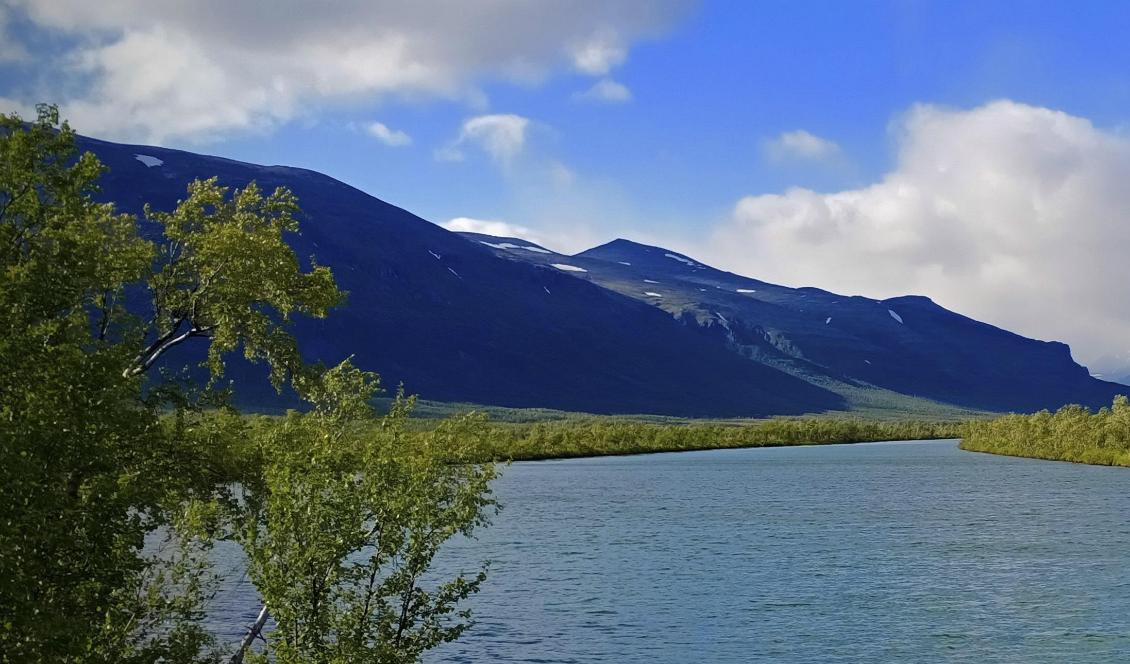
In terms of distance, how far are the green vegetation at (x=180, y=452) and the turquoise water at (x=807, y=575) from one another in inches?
672

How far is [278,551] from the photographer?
2086 centimetres

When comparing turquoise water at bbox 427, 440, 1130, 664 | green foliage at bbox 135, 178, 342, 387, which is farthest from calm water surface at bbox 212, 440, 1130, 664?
green foliage at bbox 135, 178, 342, 387

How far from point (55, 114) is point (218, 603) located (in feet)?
103

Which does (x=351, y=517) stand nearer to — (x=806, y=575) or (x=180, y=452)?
(x=180, y=452)

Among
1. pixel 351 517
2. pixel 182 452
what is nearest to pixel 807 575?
pixel 182 452

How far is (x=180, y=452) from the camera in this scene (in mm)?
23969

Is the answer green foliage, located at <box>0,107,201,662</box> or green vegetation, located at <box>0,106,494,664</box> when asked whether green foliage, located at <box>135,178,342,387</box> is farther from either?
green foliage, located at <box>0,107,201,662</box>

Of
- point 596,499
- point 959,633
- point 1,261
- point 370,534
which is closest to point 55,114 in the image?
point 1,261

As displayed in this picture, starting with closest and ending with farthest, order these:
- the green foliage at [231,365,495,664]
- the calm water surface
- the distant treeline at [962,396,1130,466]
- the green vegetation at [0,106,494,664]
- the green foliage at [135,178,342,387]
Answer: the green vegetation at [0,106,494,664] < the green foliage at [231,365,495,664] < the green foliage at [135,178,342,387] < the calm water surface < the distant treeline at [962,396,1130,466]

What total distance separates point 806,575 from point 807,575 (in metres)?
0.06

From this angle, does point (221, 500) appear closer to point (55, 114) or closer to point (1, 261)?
point (1, 261)

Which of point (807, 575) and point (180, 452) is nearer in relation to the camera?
point (180, 452)

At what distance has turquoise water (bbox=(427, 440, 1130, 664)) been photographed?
136 feet

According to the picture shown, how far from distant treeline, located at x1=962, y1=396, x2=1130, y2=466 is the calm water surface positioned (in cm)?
3407
